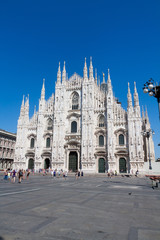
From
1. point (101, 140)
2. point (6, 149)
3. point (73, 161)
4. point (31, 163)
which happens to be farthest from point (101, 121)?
point (6, 149)

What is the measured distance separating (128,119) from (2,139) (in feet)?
108

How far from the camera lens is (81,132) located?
4016 centimetres

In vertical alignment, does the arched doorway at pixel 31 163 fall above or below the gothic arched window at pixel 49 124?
below

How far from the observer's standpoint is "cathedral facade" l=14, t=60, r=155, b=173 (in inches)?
1452

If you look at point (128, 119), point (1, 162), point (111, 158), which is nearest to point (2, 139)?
point (1, 162)

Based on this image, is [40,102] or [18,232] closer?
[18,232]

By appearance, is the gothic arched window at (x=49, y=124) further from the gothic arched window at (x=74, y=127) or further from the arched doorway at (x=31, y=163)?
the arched doorway at (x=31, y=163)

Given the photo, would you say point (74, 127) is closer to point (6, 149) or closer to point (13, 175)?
point (6, 149)

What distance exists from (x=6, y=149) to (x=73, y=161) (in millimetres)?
21278

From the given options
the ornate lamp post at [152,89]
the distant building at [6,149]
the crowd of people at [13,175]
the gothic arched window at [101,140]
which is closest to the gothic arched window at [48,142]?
the gothic arched window at [101,140]

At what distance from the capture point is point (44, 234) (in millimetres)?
4520

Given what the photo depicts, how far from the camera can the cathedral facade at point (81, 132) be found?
36.9m

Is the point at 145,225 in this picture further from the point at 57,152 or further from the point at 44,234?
the point at 57,152

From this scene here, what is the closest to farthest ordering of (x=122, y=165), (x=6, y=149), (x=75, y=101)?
(x=122, y=165)
(x=75, y=101)
(x=6, y=149)
